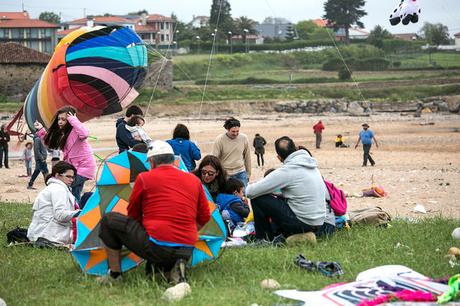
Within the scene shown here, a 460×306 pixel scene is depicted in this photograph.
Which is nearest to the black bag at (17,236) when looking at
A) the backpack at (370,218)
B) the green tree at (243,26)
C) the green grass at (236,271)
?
the green grass at (236,271)

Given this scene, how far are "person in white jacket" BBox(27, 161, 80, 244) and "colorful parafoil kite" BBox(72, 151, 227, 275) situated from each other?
0.95m

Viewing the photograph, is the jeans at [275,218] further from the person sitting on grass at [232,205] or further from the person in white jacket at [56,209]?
the person in white jacket at [56,209]

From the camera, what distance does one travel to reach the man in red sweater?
6902 millimetres

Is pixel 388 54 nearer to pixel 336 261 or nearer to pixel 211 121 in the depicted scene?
pixel 211 121

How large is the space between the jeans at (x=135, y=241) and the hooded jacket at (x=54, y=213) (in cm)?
182

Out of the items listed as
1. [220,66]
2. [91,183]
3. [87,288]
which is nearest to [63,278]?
[87,288]

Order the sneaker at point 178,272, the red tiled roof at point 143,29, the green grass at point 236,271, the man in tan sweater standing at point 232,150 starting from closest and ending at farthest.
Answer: the green grass at point 236,271 < the sneaker at point 178,272 < the man in tan sweater standing at point 232,150 < the red tiled roof at point 143,29

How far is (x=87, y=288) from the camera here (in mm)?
7117

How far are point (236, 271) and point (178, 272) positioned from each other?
72cm

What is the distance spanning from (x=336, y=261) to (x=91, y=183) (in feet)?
49.9

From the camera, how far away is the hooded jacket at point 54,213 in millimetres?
8859

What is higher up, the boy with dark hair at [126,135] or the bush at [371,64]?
the boy with dark hair at [126,135]

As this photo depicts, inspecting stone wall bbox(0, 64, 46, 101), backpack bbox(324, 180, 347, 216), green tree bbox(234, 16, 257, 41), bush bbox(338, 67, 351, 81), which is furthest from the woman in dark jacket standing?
green tree bbox(234, 16, 257, 41)

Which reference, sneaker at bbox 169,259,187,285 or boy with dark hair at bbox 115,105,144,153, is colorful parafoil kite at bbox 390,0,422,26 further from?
sneaker at bbox 169,259,187,285
